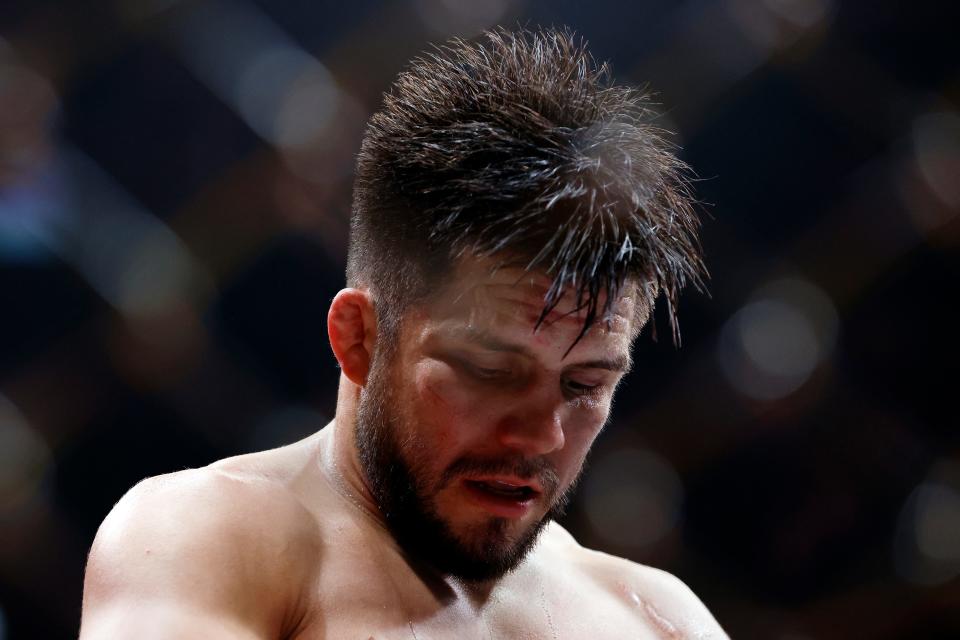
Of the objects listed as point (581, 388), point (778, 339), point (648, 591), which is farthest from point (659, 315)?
point (581, 388)

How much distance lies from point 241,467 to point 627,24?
0.89 m

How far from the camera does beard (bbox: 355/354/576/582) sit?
0.80 m

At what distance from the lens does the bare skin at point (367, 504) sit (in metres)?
0.70

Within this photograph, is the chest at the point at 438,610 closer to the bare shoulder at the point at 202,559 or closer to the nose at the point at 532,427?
the bare shoulder at the point at 202,559

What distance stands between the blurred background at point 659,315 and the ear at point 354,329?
461mm

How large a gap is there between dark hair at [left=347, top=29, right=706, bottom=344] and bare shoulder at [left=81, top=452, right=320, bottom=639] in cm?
16

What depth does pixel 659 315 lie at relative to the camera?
152 cm

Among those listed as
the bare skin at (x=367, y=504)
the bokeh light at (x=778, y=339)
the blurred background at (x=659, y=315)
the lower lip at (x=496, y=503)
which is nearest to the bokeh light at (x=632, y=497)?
the blurred background at (x=659, y=315)

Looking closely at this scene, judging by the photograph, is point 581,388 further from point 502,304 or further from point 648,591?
point 648,591

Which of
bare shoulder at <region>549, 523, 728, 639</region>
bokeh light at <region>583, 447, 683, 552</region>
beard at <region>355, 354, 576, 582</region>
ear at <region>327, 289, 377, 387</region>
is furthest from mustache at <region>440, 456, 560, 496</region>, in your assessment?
bokeh light at <region>583, 447, 683, 552</region>

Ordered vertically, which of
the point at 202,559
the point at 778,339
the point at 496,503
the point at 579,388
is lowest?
the point at 202,559

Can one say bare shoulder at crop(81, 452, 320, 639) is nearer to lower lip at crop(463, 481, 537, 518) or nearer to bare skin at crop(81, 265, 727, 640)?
bare skin at crop(81, 265, 727, 640)

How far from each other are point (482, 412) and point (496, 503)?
0.26 ft

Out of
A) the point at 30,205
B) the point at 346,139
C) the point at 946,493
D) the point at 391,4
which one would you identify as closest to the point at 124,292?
the point at 30,205
